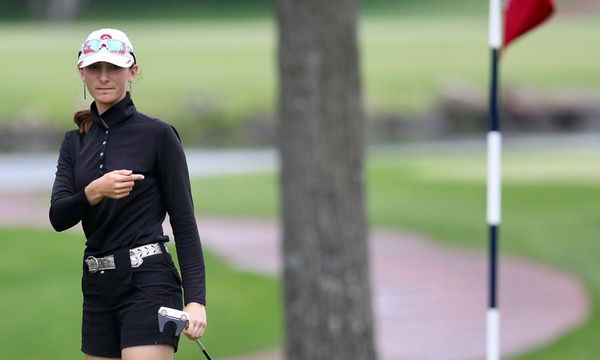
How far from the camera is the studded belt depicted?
3.13 metres

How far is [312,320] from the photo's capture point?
6.08 meters

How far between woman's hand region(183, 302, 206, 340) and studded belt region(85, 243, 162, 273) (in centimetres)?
18

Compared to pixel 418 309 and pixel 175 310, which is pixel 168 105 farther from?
pixel 175 310

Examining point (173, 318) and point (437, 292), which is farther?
point (437, 292)

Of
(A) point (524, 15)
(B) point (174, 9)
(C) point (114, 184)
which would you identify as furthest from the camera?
(B) point (174, 9)

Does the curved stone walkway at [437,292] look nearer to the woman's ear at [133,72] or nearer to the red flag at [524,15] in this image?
the red flag at [524,15]

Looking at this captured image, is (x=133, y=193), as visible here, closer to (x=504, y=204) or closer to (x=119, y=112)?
(x=119, y=112)

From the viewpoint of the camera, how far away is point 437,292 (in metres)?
11.3

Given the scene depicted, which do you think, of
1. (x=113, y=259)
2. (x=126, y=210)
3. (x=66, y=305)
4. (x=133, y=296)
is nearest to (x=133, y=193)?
(x=126, y=210)

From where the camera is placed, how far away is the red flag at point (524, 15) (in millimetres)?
5363

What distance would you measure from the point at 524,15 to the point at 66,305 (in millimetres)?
5904

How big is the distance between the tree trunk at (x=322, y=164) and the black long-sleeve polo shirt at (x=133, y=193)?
278 cm

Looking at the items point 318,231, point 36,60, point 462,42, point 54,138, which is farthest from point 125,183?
point 462,42

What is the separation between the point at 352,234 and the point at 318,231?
0.59 feet
